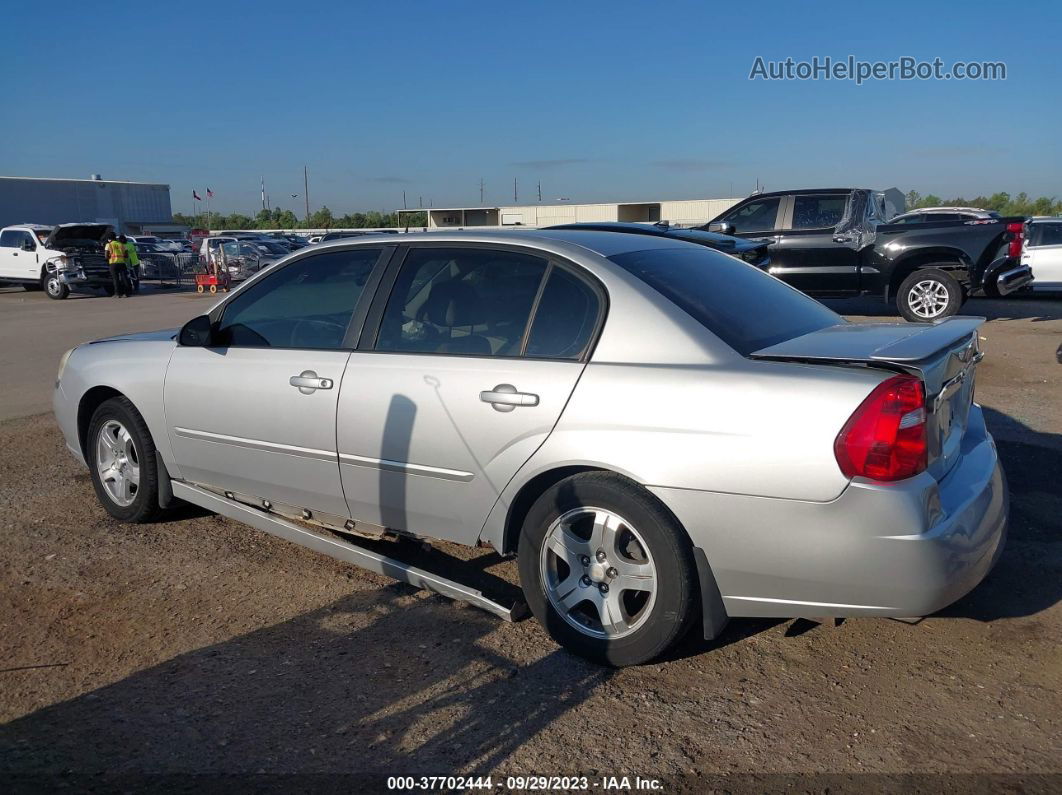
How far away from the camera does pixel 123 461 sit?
523 centimetres

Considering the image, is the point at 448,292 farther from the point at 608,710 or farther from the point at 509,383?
the point at 608,710

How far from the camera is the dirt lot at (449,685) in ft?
9.70

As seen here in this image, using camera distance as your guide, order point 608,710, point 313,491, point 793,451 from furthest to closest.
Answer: point 313,491 < point 608,710 < point 793,451

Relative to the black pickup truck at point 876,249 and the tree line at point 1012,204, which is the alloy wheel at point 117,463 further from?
the tree line at point 1012,204

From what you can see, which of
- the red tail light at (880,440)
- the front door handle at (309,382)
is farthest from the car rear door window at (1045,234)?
the front door handle at (309,382)

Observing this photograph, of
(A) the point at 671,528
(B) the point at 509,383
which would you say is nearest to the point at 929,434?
(A) the point at 671,528

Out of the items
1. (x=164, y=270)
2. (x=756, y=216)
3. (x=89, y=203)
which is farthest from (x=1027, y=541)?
(x=89, y=203)

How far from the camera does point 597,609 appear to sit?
11.7 ft

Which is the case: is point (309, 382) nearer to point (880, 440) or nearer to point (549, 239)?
point (549, 239)

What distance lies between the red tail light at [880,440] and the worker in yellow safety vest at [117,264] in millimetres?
24391

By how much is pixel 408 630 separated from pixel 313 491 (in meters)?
0.88

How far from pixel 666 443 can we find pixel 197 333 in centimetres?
270

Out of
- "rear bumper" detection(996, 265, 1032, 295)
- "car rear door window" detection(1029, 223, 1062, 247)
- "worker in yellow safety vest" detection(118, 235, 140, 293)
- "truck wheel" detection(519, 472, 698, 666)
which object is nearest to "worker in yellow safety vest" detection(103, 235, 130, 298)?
"worker in yellow safety vest" detection(118, 235, 140, 293)

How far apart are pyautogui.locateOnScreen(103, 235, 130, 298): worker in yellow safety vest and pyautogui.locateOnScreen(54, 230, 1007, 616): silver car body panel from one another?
21847mm
